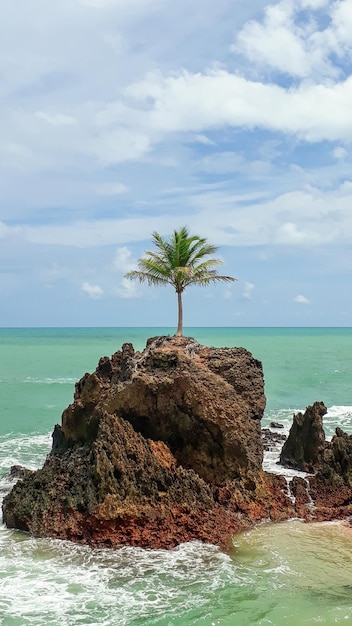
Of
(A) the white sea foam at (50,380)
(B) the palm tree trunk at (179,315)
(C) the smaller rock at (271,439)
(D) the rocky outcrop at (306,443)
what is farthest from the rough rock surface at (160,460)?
(A) the white sea foam at (50,380)

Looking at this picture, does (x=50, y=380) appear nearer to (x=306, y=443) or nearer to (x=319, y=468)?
(x=306, y=443)

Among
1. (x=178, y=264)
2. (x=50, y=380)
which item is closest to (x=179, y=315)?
(x=178, y=264)

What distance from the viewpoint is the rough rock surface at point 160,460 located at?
12.8 meters

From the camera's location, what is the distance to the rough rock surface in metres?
12.8

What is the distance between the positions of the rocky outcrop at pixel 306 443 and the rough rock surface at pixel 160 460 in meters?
3.38

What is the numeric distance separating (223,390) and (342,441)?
424 centimetres

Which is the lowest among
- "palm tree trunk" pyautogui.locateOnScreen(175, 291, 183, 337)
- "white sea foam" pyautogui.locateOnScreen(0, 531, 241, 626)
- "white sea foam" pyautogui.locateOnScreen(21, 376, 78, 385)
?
"white sea foam" pyautogui.locateOnScreen(21, 376, 78, 385)

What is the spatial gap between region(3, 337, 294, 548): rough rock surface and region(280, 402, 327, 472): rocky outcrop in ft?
11.1

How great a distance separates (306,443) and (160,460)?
7.32 m

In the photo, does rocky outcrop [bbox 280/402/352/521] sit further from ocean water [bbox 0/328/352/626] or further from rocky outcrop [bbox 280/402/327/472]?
ocean water [bbox 0/328/352/626]

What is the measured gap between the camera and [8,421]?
1192 inches

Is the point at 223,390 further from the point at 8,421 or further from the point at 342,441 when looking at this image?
the point at 8,421

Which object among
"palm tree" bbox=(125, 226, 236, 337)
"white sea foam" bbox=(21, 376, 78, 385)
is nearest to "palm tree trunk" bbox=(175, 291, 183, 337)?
"palm tree" bbox=(125, 226, 236, 337)

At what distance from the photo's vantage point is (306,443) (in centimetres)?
1959
